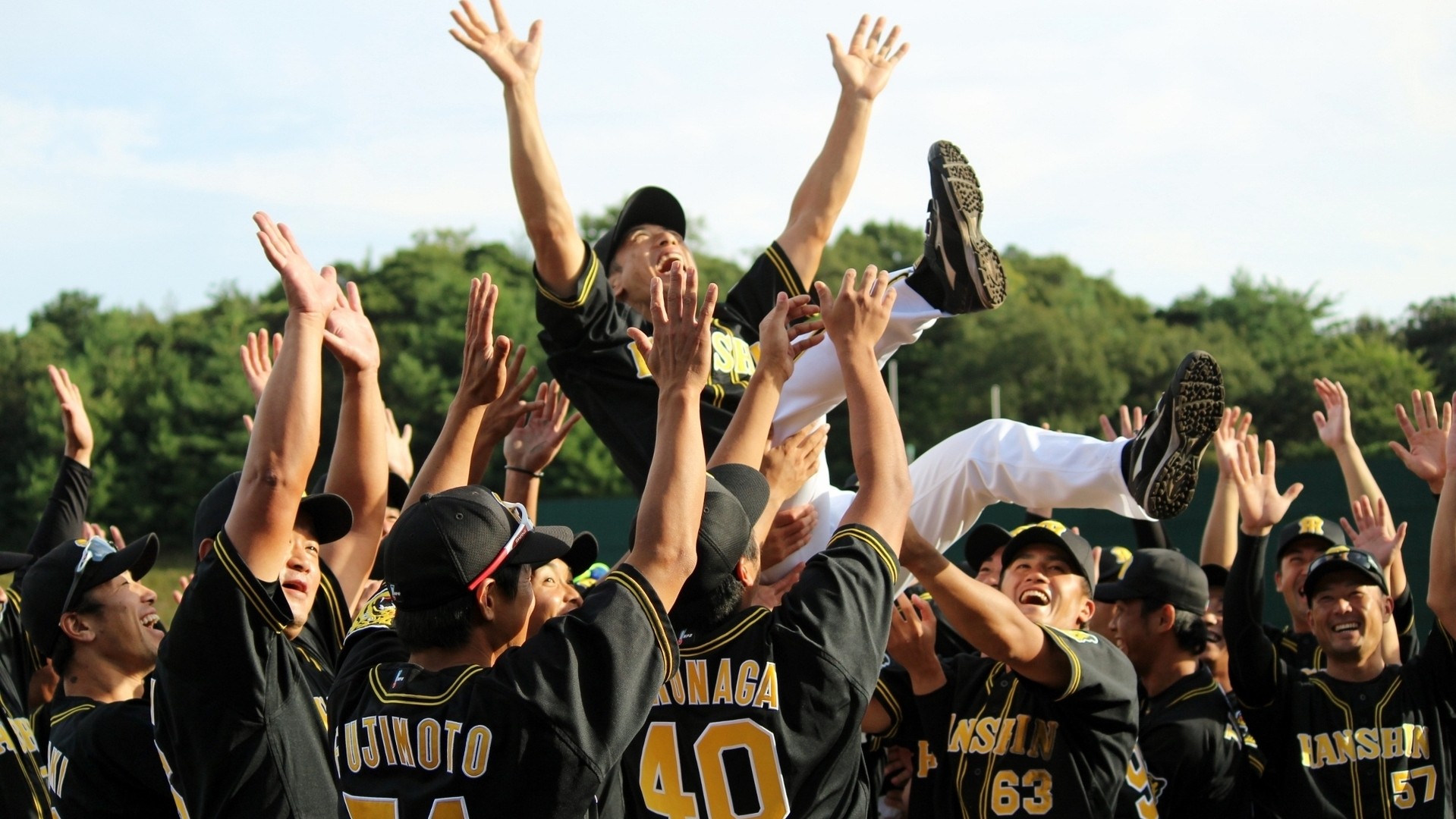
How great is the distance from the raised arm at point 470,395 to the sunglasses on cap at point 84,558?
0.94m

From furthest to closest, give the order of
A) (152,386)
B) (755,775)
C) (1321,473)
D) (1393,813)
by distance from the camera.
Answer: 1. (152,386)
2. (1321,473)
3. (1393,813)
4. (755,775)

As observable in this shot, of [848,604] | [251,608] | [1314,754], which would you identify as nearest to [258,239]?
[251,608]

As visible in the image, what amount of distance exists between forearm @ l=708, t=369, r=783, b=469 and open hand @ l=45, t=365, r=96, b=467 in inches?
142

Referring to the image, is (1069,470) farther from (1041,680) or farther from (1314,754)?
(1314,754)

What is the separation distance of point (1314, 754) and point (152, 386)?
134 ft

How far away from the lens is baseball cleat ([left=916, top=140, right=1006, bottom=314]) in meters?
4.92

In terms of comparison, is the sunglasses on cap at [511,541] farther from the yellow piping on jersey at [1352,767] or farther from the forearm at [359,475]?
the yellow piping on jersey at [1352,767]

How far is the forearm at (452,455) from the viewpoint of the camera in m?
4.24

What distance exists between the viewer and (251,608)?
124 inches

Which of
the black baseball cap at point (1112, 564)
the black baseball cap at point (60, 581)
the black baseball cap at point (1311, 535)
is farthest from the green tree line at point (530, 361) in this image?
the black baseball cap at point (60, 581)

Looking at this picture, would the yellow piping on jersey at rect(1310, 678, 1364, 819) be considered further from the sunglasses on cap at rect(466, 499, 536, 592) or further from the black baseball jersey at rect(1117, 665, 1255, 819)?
the sunglasses on cap at rect(466, 499, 536, 592)

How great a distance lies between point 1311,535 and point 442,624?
16.2 ft

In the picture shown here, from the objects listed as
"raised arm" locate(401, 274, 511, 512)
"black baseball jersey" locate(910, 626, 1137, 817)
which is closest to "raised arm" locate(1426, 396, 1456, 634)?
"black baseball jersey" locate(910, 626, 1137, 817)

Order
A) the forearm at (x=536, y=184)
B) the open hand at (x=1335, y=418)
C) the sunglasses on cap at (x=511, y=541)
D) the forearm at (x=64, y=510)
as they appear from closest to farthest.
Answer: the sunglasses on cap at (x=511, y=541), the forearm at (x=536, y=184), the forearm at (x=64, y=510), the open hand at (x=1335, y=418)
